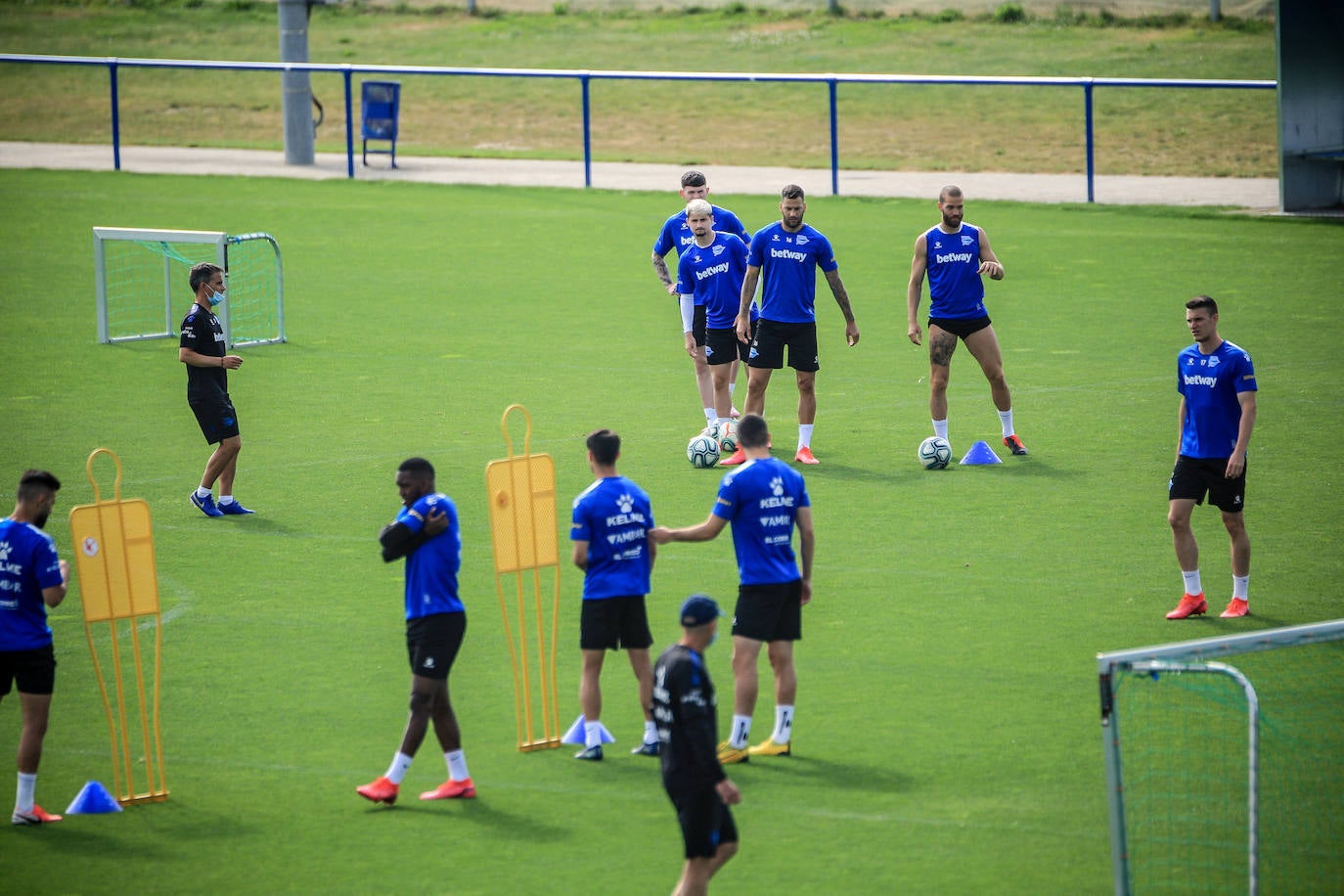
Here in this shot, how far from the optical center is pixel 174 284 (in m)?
29.3

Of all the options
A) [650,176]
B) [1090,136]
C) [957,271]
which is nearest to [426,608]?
[957,271]

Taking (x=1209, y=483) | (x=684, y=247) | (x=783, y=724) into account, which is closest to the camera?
(x=783, y=724)

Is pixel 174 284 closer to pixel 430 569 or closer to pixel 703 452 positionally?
pixel 703 452

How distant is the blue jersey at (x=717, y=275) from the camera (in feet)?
58.4

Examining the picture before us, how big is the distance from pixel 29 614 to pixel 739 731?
13.9 feet

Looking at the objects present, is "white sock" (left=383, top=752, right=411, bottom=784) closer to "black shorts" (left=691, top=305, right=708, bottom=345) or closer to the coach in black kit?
the coach in black kit

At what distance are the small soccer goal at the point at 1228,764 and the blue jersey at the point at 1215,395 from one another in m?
1.59

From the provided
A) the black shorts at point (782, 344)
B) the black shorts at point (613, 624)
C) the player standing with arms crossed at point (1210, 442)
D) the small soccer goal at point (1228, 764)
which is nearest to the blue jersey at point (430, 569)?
the black shorts at point (613, 624)

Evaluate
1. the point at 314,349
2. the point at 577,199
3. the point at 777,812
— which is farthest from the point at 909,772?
the point at 577,199

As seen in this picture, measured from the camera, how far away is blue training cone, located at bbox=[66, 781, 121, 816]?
10.1 meters

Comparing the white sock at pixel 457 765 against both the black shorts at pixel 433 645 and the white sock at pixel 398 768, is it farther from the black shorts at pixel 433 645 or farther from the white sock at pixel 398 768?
the black shorts at pixel 433 645

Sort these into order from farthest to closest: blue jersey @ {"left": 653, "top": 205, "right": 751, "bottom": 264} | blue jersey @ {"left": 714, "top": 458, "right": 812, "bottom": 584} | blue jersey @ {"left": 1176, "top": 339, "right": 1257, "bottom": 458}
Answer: blue jersey @ {"left": 653, "top": 205, "right": 751, "bottom": 264} → blue jersey @ {"left": 1176, "top": 339, "right": 1257, "bottom": 458} → blue jersey @ {"left": 714, "top": 458, "right": 812, "bottom": 584}

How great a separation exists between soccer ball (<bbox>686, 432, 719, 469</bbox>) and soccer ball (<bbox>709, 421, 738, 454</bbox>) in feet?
1.45

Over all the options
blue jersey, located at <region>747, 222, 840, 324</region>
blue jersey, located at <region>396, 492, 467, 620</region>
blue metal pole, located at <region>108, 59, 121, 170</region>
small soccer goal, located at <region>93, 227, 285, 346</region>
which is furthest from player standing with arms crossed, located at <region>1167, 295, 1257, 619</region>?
blue metal pole, located at <region>108, 59, 121, 170</region>
